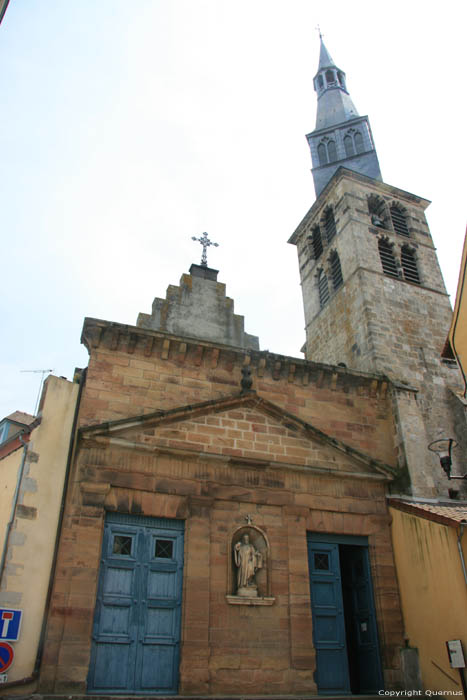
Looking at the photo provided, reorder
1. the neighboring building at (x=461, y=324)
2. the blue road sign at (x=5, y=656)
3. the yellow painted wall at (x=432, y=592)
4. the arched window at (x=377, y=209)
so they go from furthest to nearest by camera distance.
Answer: the arched window at (x=377, y=209), the neighboring building at (x=461, y=324), the yellow painted wall at (x=432, y=592), the blue road sign at (x=5, y=656)

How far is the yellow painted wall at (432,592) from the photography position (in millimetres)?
9367

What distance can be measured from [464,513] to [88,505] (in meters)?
6.95

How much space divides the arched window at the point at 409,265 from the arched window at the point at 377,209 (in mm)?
1375

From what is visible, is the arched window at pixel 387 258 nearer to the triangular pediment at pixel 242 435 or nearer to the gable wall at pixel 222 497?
the gable wall at pixel 222 497

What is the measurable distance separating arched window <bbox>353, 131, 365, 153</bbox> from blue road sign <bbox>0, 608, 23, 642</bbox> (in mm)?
19911

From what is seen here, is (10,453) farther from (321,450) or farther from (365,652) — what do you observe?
(365,652)

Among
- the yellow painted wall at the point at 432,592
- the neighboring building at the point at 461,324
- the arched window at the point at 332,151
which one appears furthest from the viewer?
the arched window at the point at 332,151

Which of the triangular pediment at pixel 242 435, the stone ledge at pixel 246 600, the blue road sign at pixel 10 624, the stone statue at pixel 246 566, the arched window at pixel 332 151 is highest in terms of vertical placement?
the arched window at pixel 332 151

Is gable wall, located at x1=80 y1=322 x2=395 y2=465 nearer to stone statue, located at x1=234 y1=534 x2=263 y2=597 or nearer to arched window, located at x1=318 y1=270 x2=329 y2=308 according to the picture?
stone statue, located at x1=234 y1=534 x2=263 y2=597

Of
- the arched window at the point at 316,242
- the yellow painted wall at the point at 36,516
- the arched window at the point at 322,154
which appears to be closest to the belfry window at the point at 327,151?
the arched window at the point at 322,154

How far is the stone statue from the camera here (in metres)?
9.85

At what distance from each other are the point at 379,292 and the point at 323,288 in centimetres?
313

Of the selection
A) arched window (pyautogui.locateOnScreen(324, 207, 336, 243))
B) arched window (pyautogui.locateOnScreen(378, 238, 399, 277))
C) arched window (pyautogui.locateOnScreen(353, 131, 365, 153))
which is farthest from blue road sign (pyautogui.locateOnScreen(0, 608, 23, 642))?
arched window (pyautogui.locateOnScreen(353, 131, 365, 153))

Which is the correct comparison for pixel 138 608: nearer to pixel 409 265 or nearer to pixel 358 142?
Answer: pixel 409 265
